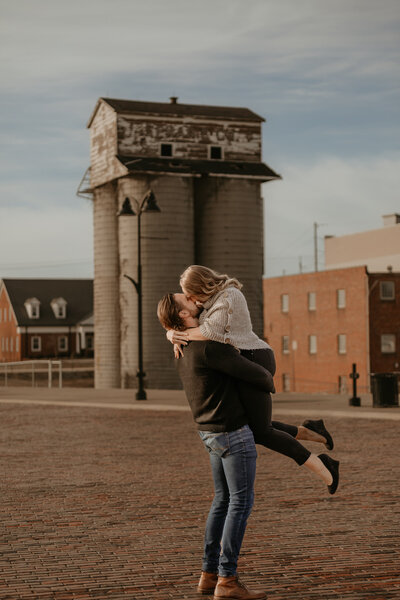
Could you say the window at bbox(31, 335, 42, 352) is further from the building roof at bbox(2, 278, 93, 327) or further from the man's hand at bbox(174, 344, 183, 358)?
the man's hand at bbox(174, 344, 183, 358)

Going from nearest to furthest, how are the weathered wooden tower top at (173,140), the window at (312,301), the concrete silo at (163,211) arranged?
the concrete silo at (163,211) → the weathered wooden tower top at (173,140) → the window at (312,301)

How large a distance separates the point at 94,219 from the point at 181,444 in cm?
3140

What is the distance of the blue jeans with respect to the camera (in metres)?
5.77

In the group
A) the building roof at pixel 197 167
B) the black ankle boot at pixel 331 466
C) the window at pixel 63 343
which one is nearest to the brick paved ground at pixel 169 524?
the black ankle boot at pixel 331 466

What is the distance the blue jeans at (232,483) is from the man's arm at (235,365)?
0.36 meters

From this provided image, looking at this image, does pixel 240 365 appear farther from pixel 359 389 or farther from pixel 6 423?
pixel 359 389

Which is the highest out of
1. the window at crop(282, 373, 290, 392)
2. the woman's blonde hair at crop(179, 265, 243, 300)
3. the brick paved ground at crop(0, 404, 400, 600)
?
the woman's blonde hair at crop(179, 265, 243, 300)

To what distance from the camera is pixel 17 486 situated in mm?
11266

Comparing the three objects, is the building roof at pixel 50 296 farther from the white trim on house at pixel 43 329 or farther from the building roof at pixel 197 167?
the building roof at pixel 197 167

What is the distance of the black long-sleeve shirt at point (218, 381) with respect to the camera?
222 inches

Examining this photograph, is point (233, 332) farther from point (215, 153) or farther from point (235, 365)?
point (215, 153)

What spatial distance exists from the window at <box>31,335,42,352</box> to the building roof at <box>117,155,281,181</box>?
136ft

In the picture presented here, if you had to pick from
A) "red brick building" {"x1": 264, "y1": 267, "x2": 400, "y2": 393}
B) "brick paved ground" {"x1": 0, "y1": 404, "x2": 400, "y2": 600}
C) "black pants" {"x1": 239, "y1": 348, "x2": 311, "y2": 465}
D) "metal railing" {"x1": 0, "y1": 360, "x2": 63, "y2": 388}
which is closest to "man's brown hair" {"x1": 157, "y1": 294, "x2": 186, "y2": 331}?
"black pants" {"x1": 239, "y1": 348, "x2": 311, "y2": 465}

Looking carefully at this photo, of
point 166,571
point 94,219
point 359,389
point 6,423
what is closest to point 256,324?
point 94,219
